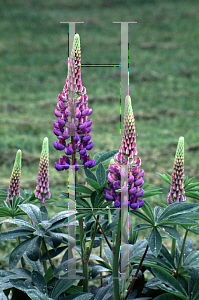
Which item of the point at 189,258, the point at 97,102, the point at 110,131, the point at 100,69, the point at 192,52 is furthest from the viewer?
the point at 192,52

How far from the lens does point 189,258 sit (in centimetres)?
119

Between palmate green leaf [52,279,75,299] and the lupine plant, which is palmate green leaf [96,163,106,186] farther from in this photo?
palmate green leaf [52,279,75,299]

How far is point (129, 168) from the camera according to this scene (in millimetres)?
838

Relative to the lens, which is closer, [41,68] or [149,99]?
[149,99]

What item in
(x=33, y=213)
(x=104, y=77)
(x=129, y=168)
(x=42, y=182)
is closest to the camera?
(x=129, y=168)

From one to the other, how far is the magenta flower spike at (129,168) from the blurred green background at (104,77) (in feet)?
5.56

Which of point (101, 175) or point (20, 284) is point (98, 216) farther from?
point (20, 284)

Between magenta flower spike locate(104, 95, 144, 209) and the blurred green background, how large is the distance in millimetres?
1694

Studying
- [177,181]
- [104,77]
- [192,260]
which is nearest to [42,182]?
[177,181]

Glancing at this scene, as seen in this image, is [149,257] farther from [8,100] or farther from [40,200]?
[8,100]

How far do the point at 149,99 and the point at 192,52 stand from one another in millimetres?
1852

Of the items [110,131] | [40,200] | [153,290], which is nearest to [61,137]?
[40,200]

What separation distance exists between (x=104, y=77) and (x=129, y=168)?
447 centimetres

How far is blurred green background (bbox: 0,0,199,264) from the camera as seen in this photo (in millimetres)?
3334
